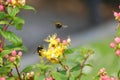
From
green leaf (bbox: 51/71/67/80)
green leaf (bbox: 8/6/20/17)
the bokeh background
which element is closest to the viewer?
green leaf (bbox: 51/71/67/80)

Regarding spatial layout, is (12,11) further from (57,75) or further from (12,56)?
(57,75)

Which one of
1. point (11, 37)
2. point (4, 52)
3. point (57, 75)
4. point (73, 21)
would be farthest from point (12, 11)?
point (73, 21)

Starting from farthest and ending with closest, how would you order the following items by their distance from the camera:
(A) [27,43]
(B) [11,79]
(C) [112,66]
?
1. (A) [27,43]
2. (C) [112,66]
3. (B) [11,79]

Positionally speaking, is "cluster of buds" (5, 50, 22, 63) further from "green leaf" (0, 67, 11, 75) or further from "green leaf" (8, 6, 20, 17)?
"green leaf" (8, 6, 20, 17)

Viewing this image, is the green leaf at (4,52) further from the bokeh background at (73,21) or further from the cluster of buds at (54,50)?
the bokeh background at (73,21)

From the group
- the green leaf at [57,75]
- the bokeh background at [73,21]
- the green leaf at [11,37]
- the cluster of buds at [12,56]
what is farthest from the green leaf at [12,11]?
the bokeh background at [73,21]

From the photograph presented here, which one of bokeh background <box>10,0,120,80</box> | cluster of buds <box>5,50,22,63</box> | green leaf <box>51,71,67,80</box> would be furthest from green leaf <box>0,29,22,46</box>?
bokeh background <box>10,0,120,80</box>

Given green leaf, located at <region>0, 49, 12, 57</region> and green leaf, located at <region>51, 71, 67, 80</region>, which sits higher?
green leaf, located at <region>0, 49, 12, 57</region>

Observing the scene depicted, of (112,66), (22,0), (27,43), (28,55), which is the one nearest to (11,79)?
(22,0)

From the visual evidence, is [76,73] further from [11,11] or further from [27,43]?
[27,43]
